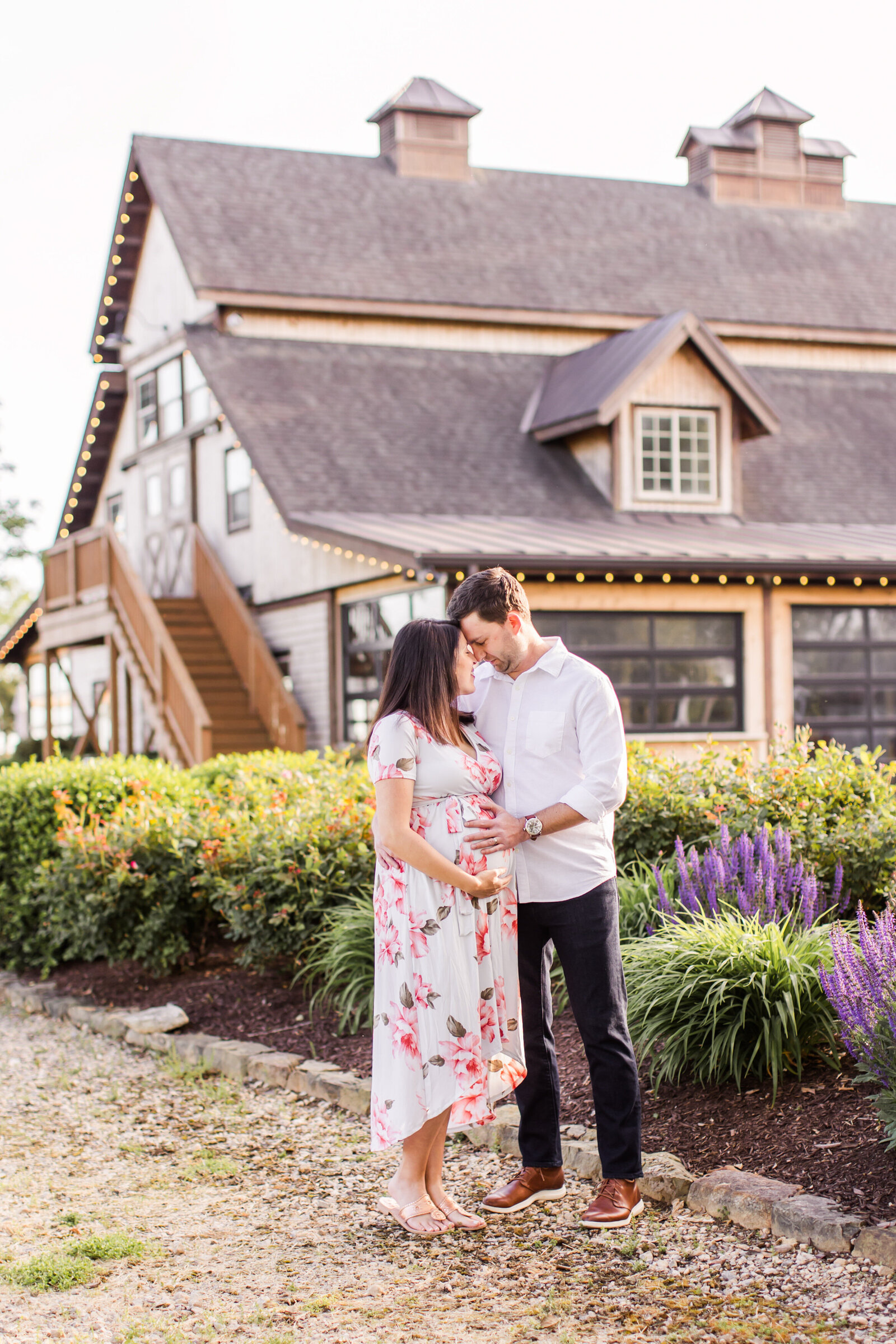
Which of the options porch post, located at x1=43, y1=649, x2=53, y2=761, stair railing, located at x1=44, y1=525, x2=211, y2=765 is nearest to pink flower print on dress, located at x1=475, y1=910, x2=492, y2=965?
stair railing, located at x1=44, y1=525, x2=211, y2=765

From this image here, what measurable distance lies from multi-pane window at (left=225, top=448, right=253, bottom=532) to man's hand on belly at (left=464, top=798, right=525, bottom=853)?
1626cm

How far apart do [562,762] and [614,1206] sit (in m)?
1.38

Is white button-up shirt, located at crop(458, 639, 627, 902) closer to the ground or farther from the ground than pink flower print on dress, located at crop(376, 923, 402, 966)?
farther from the ground

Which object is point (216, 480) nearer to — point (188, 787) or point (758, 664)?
point (758, 664)

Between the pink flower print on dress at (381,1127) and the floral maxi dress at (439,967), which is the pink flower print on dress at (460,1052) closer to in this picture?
the floral maxi dress at (439,967)

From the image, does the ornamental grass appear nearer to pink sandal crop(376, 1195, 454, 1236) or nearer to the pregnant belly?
pink sandal crop(376, 1195, 454, 1236)

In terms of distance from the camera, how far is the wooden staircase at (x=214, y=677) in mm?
17984

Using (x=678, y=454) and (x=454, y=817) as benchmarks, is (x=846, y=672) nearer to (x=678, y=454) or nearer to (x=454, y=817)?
(x=678, y=454)

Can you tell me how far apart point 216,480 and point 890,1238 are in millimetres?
18483

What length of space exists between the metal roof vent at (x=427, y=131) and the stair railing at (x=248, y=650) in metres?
7.34

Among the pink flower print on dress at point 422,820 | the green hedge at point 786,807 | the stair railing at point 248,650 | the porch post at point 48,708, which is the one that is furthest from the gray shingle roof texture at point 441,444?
the pink flower print on dress at point 422,820

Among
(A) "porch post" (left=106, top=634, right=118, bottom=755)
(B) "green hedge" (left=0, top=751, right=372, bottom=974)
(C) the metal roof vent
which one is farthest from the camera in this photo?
(C) the metal roof vent

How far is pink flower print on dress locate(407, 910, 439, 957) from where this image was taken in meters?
4.48

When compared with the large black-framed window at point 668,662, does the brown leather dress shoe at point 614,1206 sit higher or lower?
lower
